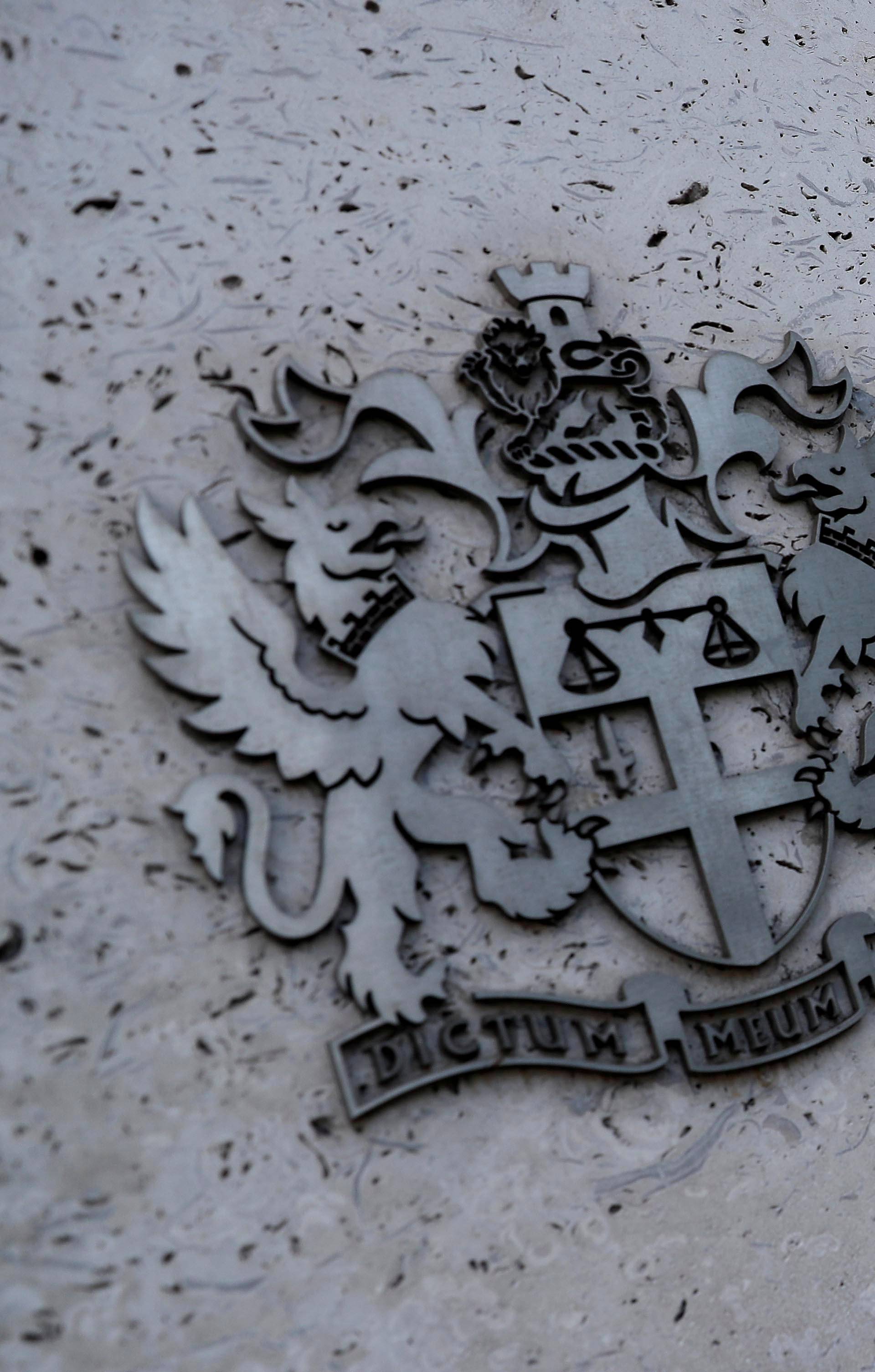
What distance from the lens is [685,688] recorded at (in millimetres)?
1188

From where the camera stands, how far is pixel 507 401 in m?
1.22

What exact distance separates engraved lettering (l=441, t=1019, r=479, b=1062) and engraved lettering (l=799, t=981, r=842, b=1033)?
0.34 m

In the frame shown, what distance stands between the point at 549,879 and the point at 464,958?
10 centimetres

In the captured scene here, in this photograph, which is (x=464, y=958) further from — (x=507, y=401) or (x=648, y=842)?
(x=507, y=401)

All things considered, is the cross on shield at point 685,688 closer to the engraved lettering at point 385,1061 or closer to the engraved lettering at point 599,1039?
the engraved lettering at point 599,1039

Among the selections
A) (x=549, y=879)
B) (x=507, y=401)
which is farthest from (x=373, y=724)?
(x=507, y=401)

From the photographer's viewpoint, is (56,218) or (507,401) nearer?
(56,218)

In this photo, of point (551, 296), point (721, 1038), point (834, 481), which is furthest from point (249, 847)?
point (834, 481)

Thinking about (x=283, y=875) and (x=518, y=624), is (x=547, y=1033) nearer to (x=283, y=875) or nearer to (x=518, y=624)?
(x=283, y=875)

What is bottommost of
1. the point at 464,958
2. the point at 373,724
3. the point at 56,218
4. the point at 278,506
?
the point at 464,958

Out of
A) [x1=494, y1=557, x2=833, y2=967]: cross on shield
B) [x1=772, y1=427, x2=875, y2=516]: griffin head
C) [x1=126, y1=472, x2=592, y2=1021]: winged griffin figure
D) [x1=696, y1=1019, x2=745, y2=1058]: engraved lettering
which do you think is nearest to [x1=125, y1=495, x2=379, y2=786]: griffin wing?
[x1=126, y1=472, x2=592, y2=1021]: winged griffin figure

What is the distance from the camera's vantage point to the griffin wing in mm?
1017

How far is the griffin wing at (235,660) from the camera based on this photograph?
1.02 meters

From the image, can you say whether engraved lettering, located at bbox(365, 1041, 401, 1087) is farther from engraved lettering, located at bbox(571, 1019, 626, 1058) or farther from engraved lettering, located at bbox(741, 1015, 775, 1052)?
engraved lettering, located at bbox(741, 1015, 775, 1052)
